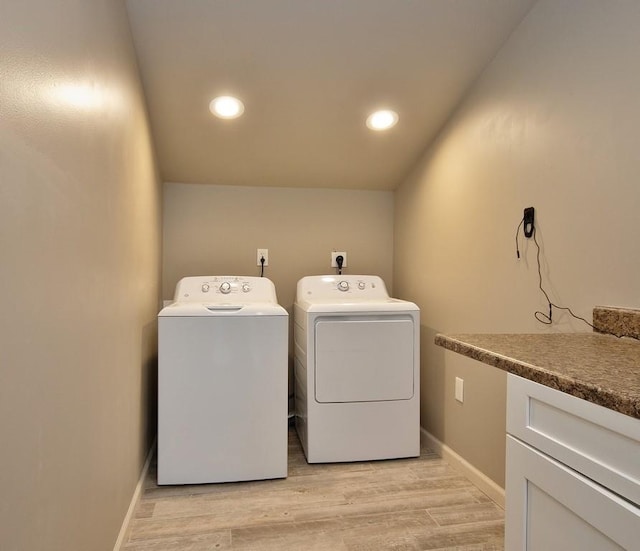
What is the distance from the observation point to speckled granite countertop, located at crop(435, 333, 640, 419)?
638mm

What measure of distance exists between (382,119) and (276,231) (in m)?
0.98

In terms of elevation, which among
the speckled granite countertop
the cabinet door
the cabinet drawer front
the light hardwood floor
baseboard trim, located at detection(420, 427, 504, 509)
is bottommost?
the light hardwood floor

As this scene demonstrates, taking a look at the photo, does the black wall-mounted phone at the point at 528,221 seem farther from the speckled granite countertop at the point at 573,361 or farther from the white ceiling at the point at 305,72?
the white ceiling at the point at 305,72

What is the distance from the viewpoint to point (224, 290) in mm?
2416

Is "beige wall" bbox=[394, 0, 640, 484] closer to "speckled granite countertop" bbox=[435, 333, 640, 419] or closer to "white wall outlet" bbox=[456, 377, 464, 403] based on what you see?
"white wall outlet" bbox=[456, 377, 464, 403]

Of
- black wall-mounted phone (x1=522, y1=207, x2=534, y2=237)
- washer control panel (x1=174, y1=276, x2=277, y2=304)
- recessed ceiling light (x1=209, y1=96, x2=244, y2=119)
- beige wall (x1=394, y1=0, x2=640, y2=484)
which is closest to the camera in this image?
beige wall (x1=394, y1=0, x2=640, y2=484)

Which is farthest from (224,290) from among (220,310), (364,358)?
(364,358)

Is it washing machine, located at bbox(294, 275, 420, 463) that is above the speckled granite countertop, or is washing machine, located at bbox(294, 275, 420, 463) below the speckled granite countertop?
below

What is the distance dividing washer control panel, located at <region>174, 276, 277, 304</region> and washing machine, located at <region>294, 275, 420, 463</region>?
341mm

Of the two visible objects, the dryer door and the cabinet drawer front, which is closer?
the cabinet drawer front

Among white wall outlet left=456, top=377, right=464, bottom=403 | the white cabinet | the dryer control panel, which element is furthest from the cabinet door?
the dryer control panel

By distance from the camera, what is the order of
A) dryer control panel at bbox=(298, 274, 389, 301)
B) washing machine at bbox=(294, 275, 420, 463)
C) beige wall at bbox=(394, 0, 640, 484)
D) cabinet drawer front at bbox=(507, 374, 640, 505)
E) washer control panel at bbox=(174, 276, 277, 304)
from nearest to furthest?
cabinet drawer front at bbox=(507, 374, 640, 505) → beige wall at bbox=(394, 0, 640, 484) → washing machine at bbox=(294, 275, 420, 463) → washer control panel at bbox=(174, 276, 277, 304) → dryer control panel at bbox=(298, 274, 389, 301)

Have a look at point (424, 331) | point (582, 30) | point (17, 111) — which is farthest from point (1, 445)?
point (424, 331)

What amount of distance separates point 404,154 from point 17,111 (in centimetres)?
210
